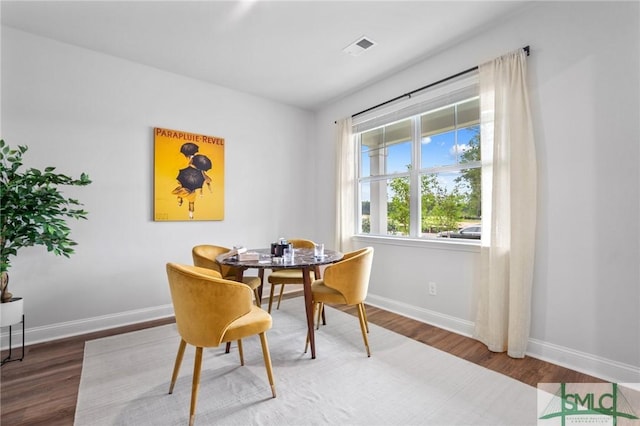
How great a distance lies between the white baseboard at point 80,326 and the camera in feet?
8.43

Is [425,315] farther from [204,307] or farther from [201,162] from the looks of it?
[201,162]

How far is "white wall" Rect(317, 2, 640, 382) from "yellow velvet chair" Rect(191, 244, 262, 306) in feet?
7.91

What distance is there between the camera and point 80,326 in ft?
9.27

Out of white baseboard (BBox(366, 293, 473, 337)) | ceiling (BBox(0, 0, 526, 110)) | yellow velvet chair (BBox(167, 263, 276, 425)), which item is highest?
ceiling (BBox(0, 0, 526, 110))

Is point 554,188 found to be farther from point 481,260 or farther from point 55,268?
point 55,268

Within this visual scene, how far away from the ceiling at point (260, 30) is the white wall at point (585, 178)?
485mm

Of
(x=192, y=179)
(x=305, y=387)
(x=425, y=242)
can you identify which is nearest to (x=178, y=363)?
(x=305, y=387)

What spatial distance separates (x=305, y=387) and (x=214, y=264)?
1444 mm

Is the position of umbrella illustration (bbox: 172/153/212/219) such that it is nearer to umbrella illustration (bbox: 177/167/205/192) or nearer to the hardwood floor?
umbrella illustration (bbox: 177/167/205/192)

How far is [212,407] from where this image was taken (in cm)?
171

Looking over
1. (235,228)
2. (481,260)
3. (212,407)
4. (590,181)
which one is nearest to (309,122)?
(235,228)

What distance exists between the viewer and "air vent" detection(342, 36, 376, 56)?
9.03 feet

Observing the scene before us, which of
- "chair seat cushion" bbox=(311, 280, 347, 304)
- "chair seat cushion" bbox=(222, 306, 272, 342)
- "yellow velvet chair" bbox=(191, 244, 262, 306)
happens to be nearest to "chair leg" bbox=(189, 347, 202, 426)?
"chair seat cushion" bbox=(222, 306, 272, 342)

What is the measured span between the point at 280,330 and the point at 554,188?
2.62 m
